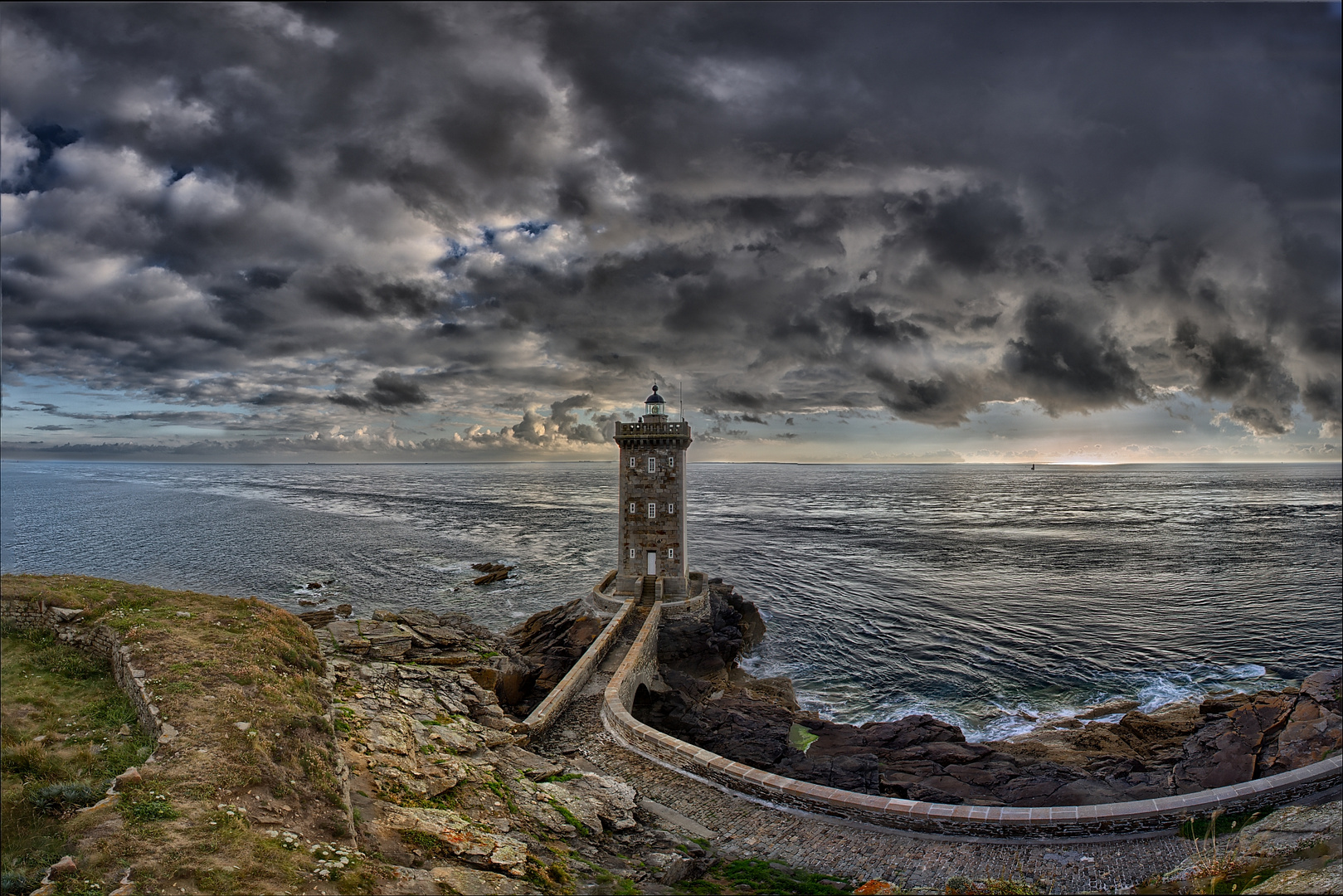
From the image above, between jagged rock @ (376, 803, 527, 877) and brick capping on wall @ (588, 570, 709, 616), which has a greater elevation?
jagged rock @ (376, 803, 527, 877)

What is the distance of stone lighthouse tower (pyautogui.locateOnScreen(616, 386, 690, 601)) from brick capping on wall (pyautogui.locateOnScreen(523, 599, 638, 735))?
438 centimetres

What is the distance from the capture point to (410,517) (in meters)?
78.8

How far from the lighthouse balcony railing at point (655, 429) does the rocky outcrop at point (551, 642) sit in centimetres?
899

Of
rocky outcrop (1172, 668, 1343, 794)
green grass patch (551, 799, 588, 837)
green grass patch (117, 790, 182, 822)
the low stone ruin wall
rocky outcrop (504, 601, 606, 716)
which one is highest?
the low stone ruin wall

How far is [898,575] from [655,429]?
2610 cm

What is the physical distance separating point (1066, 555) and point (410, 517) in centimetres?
7570

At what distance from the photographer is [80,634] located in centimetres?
1245

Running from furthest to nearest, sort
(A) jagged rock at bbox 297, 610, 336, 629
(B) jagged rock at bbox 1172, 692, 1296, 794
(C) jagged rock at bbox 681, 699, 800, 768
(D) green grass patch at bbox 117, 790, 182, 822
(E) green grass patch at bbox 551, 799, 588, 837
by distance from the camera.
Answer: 1. (A) jagged rock at bbox 297, 610, 336, 629
2. (C) jagged rock at bbox 681, 699, 800, 768
3. (B) jagged rock at bbox 1172, 692, 1296, 794
4. (E) green grass patch at bbox 551, 799, 588, 837
5. (D) green grass patch at bbox 117, 790, 182, 822

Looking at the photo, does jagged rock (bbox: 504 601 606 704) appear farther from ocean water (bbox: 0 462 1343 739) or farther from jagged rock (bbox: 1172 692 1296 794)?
jagged rock (bbox: 1172 692 1296 794)

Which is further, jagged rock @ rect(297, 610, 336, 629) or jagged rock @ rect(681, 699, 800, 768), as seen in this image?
jagged rock @ rect(297, 610, 336, 629)

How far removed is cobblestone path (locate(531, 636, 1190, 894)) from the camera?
9805 mm

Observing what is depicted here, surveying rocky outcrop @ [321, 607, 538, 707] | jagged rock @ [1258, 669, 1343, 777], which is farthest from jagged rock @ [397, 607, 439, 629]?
jagged rock @ [1258, 669, 1343, 777]

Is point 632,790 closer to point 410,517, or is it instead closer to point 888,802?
point 888,802

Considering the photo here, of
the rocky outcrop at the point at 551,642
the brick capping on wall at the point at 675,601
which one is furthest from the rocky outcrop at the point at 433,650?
the brick capping on wall at the point at 675,601
